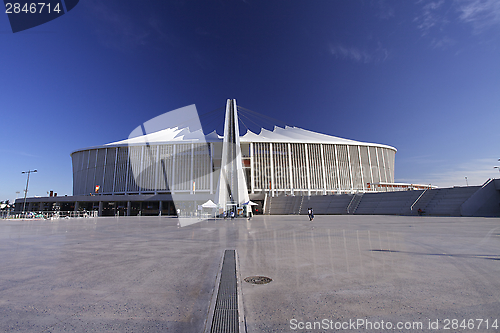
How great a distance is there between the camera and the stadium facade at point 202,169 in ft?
210

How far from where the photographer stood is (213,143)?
66375mm

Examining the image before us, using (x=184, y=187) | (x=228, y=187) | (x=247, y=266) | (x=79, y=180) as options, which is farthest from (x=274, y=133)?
(x=247, y=266)

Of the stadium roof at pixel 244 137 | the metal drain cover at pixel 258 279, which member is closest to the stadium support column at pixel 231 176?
the stadium roof at pixel 244 137

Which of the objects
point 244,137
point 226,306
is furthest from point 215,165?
point 226,306

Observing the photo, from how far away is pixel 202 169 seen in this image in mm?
65688

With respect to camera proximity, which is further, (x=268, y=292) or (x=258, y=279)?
(x=258, y=279)

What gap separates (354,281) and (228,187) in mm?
35889

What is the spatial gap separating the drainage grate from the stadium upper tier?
6025cm

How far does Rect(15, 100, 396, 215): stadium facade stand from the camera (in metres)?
64.1

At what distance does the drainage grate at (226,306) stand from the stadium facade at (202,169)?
54379 millimetres

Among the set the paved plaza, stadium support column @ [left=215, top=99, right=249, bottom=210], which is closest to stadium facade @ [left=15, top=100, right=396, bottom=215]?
stadium support column @ [left=215, top=99, right=249, bottom=210]

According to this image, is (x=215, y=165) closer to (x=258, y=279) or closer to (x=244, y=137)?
(x=244, y=137)

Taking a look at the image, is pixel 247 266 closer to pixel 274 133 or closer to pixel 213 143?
pixel 213 143

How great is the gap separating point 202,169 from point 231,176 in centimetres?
2683
